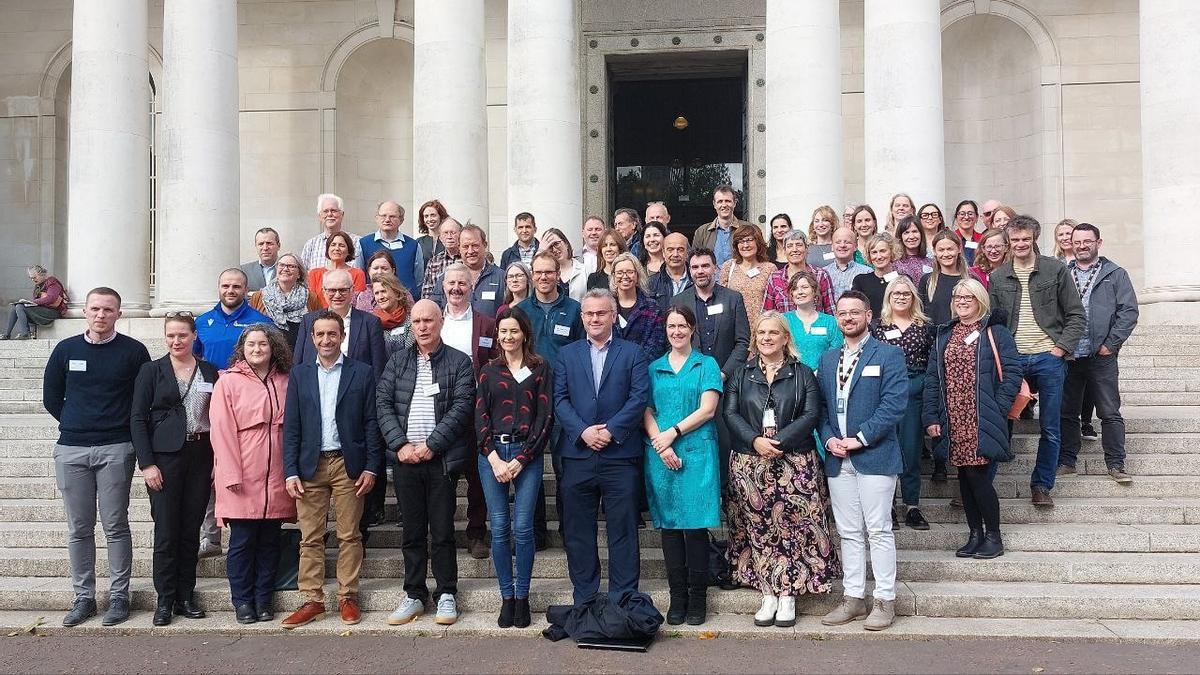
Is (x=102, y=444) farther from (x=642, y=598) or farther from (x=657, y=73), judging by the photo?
(x=657, y=73)

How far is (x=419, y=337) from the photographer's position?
253 inches

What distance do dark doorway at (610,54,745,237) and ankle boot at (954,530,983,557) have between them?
1299 centimetres

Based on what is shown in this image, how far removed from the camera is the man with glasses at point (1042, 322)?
7.78 metres

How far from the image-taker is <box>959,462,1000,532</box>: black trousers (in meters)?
6.94

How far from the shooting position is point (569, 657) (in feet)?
18.9

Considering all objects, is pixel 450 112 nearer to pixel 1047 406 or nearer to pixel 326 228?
pixel 326 228

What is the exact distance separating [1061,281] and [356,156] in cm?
1504

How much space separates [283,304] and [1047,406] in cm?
663

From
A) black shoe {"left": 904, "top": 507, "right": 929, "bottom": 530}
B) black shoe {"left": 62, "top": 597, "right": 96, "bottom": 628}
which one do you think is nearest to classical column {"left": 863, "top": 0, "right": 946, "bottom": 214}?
black shoe {"left": 904, "top": 507, "right": 929, "bottom": 530}

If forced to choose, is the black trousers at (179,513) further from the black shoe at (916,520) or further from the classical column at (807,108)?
the classical column at (807,108)

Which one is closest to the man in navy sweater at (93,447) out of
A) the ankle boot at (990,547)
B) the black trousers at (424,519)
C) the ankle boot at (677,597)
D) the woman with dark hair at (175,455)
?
the woman with dark hair at (175,455)

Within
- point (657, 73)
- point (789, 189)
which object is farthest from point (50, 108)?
point (789, 189)


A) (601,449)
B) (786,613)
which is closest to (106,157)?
(601,449)

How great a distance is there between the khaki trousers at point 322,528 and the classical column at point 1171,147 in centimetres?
1261
